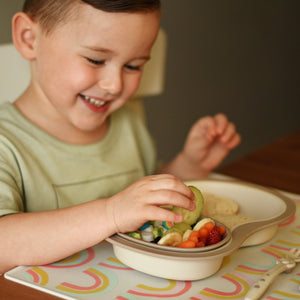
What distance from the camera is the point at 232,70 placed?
10.2ft

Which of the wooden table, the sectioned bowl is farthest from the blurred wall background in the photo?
the sectioned bowl

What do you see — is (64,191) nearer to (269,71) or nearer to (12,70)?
(12,70)

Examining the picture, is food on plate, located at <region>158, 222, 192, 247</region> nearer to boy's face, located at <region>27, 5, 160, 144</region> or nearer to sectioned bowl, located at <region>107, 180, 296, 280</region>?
sectioned bowl, located at <region>107, 180, 296, 280</region>

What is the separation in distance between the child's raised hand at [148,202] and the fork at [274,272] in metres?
0.14

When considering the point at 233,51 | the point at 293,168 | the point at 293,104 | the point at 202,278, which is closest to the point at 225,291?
the point at 202,278

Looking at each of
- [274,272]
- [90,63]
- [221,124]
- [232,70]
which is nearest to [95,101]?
[90,63]

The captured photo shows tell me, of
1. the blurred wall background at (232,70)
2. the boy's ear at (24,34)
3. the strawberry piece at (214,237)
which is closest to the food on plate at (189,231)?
the strawberry piece at (214,237)

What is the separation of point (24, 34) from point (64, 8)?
0.14 m

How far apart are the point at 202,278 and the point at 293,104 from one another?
3.61 metres

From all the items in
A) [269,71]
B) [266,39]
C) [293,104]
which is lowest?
[293,104]

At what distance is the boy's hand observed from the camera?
1167 mm

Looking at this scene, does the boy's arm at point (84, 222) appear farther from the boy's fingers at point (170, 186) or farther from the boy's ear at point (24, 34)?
the boy's ear at point (24, 34)

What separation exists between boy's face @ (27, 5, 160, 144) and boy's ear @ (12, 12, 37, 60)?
0.07 feet

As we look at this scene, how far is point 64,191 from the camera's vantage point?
1043mm
